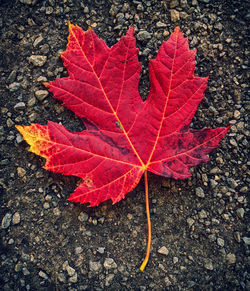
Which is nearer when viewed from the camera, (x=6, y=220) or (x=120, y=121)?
(x=120, y=121)

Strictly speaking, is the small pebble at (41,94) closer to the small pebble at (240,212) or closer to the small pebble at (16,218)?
the small pebble at (16,218)

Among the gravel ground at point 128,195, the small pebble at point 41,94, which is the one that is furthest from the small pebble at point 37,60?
the small pebble at point 41,94

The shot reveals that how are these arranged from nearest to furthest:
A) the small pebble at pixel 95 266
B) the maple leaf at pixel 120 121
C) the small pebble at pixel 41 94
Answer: the maple leaf at pixel 120 121
the small pebble at pixel 95 266
the small pebble at pixel 41 94

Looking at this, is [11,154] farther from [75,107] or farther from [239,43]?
[239,43]

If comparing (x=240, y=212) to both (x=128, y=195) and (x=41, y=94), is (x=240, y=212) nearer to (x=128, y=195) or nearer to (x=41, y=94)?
(x=128, y=195)

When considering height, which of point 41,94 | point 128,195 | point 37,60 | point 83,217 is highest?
point 37,60

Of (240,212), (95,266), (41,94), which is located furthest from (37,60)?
(240,212)

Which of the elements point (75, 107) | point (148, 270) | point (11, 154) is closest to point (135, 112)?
point (75, 107)
